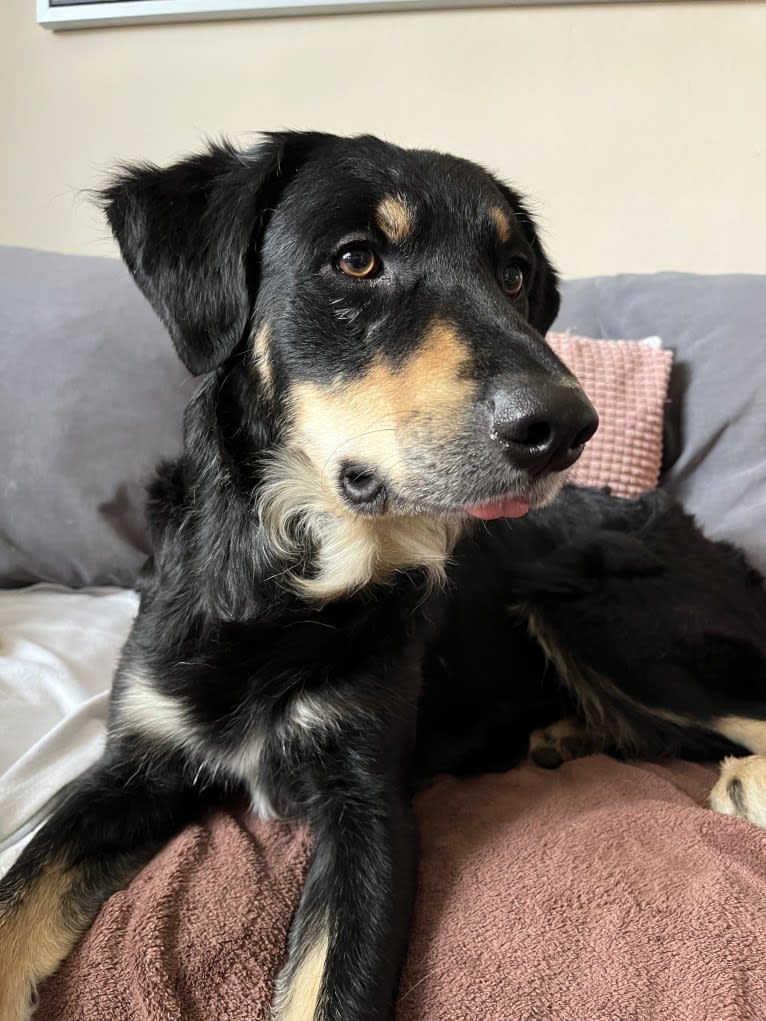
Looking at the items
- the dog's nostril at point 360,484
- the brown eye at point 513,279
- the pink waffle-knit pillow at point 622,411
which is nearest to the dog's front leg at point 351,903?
the dog's nostril at point 360,484

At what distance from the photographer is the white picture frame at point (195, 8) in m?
2.40

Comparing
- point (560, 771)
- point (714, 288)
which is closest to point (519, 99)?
point (714, 288)

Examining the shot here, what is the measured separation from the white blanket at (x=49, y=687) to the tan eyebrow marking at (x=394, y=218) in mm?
1027

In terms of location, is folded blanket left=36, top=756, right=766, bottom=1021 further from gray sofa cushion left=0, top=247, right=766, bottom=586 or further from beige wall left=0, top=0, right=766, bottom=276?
beige wall left=0, top=0, right=766, bottom=276

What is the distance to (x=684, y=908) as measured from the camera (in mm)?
948

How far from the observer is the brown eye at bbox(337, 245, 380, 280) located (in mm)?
1102

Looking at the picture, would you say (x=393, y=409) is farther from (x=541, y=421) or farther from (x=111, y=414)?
(x=111, y=414)

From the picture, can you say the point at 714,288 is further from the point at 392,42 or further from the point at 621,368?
the point at 392,42

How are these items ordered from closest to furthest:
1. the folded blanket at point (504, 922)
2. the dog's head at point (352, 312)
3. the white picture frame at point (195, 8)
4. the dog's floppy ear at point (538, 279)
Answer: the folded blanket at point (504, 922) → the dog's head at point (352, 312) → the dog's floppy ear at point (538, 279) → the white picture frame at point (195, 8)

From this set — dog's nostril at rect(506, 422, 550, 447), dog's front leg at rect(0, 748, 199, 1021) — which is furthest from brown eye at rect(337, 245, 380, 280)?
dog's front leg at rect(0, 748, 199, 1021)

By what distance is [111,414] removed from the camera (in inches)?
72.1

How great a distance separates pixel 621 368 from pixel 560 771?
1.08 meters

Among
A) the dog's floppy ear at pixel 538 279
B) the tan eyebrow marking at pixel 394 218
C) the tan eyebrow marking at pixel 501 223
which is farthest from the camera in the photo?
the dog's floppy ear at pixel 538 279

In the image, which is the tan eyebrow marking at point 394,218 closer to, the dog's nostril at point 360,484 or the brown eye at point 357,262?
the brown eye at point 357,262
